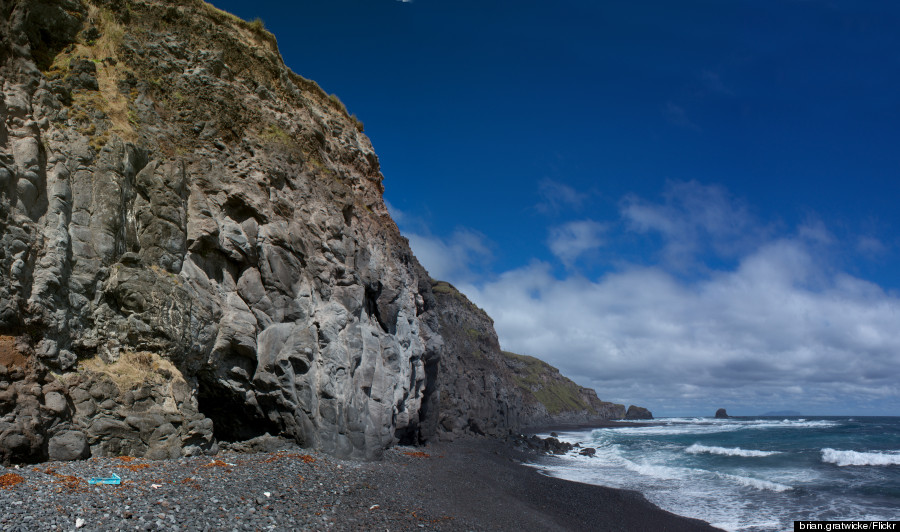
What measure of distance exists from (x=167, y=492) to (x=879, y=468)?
43.6 m

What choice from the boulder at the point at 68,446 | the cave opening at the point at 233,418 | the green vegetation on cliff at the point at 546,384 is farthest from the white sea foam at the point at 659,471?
the green vegetation on cliff at the point at 546,384

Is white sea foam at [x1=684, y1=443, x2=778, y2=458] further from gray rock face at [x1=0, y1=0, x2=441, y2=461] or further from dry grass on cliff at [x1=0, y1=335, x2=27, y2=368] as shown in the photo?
dry grass on cliff at [x1=0, y1=335, x2=27, y2=368]

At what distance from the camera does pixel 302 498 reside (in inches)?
516

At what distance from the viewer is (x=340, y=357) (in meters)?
21.1

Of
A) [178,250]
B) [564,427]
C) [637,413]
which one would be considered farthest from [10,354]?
[637,413]

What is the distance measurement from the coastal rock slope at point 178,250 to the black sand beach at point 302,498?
1467mm

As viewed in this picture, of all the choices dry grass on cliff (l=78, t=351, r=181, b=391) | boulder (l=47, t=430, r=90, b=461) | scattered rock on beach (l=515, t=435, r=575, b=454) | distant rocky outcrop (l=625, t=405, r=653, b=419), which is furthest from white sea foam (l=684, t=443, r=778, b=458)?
distant rocky outcrop (l=625, t=405, r=653, b=419)

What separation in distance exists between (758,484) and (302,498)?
26.3 m

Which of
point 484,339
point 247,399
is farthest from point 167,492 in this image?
point 484,339

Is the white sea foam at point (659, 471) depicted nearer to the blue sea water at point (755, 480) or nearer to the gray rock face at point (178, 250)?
the blue sea water at point (755, 480)

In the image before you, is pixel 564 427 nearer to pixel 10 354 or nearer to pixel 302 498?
pixel 302 498

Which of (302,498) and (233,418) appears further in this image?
(233,418)

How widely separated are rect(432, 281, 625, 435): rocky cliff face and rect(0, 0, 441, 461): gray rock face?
25899mm

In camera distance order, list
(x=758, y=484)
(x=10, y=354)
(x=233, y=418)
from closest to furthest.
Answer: (x=10, y=354)
(x=233, y=418)
(x=758, y=484)
